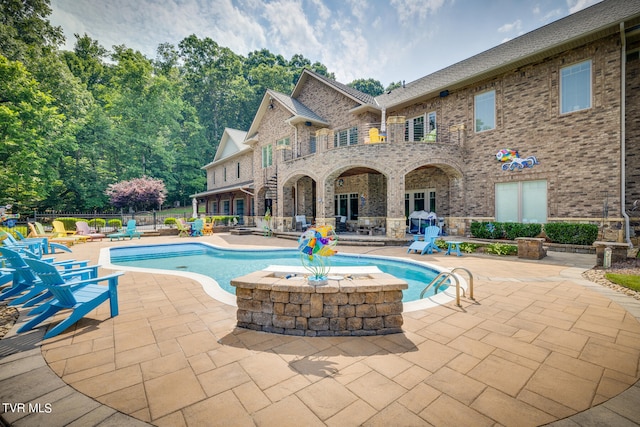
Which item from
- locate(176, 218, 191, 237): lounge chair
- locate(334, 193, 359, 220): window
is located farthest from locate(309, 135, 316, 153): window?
locate(176, 218, 191, 237): lounge chair

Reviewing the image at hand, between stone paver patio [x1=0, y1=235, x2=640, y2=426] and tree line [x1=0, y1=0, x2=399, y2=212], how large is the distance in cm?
2336

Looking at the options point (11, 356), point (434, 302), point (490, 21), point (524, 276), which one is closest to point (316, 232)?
point (434, 302)

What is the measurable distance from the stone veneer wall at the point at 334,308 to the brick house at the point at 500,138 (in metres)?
9.25

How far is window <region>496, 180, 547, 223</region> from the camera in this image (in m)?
11.0

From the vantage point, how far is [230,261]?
32.0 ft

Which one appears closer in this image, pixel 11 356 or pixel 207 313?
pixel 11 356

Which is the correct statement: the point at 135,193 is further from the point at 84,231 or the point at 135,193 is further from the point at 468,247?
the point at 468,247

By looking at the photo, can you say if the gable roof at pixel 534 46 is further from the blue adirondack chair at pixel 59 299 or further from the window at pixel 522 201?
the blue adirondack chair at pixel 59 299

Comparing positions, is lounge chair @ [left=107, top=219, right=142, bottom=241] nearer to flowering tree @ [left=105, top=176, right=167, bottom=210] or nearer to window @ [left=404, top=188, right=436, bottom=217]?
flowering tree @ [left=105, top=176, right=167, bottom=210]

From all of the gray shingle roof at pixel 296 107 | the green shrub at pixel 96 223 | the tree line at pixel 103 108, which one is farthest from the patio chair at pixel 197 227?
the tree line at pixel 103 108

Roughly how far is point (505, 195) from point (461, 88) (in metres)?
5.80

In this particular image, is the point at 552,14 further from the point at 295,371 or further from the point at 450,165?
the point at 295,371

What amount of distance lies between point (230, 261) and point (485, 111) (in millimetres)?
13502

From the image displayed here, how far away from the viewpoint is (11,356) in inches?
109
